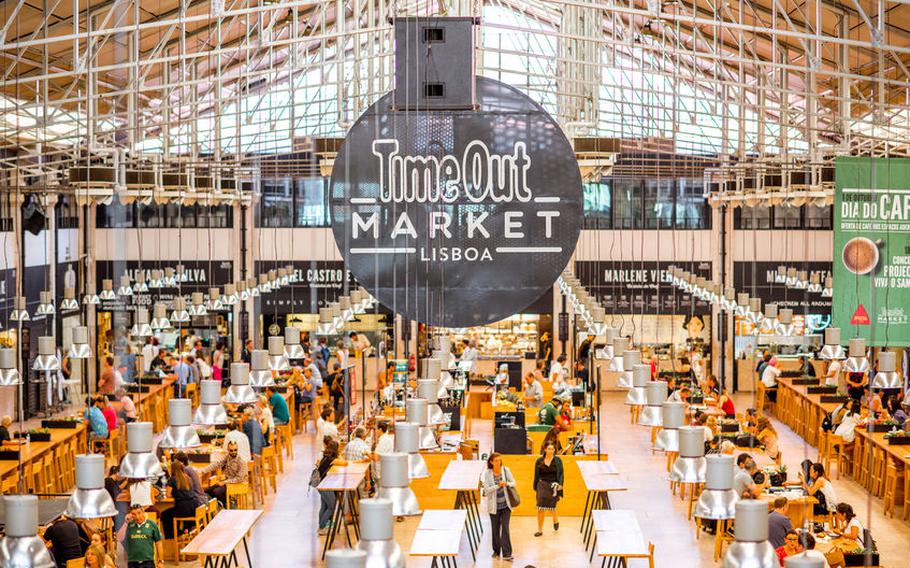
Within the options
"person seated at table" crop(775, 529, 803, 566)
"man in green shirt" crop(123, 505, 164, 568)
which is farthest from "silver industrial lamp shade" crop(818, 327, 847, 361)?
"man in green shirt" crop(123, 505, 164, 568)

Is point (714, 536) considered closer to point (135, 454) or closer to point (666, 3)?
point (135, 454)

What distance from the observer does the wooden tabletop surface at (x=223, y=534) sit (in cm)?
1084

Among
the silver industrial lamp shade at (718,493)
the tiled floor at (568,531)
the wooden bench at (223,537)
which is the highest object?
the silver industrial lamp shade at (718,493)

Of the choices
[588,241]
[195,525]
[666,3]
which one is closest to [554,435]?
[195,525]

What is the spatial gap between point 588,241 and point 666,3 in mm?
10451

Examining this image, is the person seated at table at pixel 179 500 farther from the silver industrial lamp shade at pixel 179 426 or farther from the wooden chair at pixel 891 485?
the wooden chair at pixel 891 485

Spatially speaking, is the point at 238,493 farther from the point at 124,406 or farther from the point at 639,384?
the point at 124,406

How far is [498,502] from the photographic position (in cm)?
1305

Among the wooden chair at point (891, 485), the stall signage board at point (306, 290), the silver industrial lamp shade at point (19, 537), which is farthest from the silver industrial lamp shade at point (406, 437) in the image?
the stall signage board at point (306, 290)

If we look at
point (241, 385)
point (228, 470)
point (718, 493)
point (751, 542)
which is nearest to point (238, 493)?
point (228, 470)

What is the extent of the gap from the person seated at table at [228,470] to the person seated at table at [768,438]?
5926mm

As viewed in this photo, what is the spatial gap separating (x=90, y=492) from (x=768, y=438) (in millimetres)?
9673

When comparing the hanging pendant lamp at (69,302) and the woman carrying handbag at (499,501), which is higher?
the hanging pendant lamp at (69,302)

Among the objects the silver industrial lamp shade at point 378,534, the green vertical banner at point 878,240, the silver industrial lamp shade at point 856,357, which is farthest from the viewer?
the silver industrial lamp shade at point 856,357
